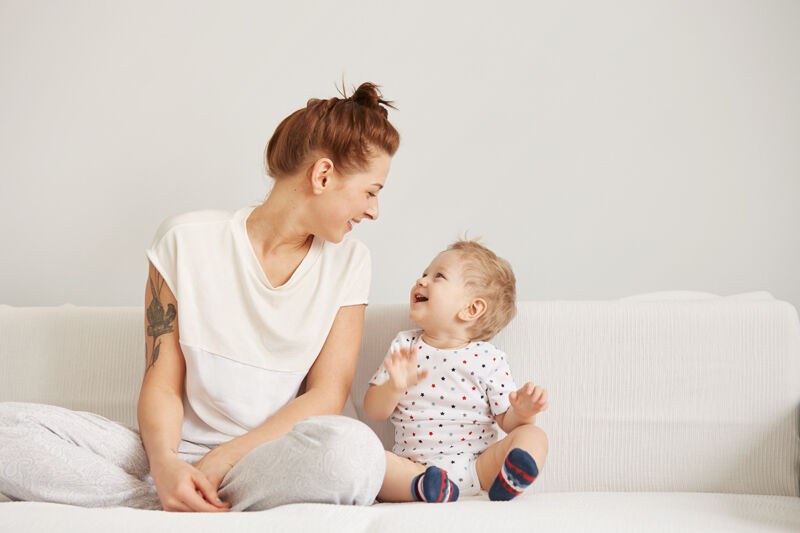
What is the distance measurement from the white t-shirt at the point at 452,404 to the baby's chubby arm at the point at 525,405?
0.12 feet

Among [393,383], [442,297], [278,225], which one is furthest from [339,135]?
[393,383]

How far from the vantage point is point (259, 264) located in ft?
5.25

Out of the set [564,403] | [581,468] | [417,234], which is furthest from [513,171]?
[581,468]

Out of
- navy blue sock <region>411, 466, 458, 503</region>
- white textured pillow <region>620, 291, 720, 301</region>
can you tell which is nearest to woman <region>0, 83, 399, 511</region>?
navy blue sock <region>411, 466, 458, 503</region>

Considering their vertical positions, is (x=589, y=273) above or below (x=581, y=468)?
above

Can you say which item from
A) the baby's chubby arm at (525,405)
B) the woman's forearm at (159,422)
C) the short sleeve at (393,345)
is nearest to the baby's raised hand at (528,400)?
the baby's chubby arm at (525,405)

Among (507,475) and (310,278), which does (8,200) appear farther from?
(507,475)

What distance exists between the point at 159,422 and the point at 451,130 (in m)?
1.11

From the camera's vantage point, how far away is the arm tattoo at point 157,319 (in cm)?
155

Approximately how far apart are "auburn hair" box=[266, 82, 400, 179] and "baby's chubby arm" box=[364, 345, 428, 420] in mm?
399

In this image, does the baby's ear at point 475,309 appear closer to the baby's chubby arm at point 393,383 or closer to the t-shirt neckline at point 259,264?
the baby's chubby arm at point 393,383

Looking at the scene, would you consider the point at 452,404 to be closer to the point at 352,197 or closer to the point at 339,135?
the point at 352,197

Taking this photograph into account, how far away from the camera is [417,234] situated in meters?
2.10

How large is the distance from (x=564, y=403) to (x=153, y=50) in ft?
4.86
